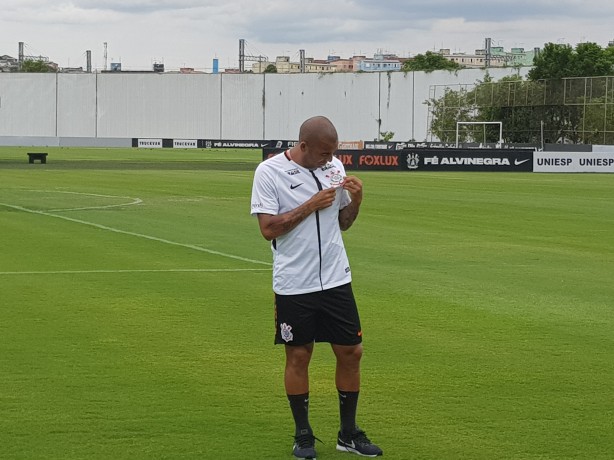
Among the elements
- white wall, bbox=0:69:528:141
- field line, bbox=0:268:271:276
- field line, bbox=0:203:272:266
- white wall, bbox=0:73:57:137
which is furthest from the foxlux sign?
white wall, bbox=0:73:57:137

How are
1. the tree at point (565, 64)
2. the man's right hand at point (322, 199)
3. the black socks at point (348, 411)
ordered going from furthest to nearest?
1. the tree at point (565, 64)
2. the black socks at point (348, 411)
3. the man's right hand at point (322, 199)

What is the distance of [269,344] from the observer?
10.7m

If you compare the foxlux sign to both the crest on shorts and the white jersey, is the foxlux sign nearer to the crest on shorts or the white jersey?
the white jersey

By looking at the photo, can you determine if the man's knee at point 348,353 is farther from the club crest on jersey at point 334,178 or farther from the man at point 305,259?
the club crest on jersey at point 334,178

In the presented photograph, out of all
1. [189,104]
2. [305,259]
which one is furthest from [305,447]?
[189,104]

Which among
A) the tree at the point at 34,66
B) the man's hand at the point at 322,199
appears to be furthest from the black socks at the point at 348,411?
the tree at the point at 34,66

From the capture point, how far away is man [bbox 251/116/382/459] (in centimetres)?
695

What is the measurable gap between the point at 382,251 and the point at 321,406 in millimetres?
10576

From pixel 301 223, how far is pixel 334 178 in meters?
0.34

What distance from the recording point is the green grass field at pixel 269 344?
7.54 metres

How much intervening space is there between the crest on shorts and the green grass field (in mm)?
731

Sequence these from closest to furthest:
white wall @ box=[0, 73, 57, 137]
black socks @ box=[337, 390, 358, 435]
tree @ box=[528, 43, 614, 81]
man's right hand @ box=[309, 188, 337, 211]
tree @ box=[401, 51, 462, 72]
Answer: man's right hand @ box=[309, 188, 337, 211] → black socks @ box=[337, 390, 358, 435] → tree @ box=[528, 43, 614, 81] → white wall @ box=[0, 73, 57, 137] → tree @ box=[401, 51, 462, 72]

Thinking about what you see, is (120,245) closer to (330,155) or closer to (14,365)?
(14,365)

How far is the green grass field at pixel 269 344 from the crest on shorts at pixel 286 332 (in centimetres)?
73
